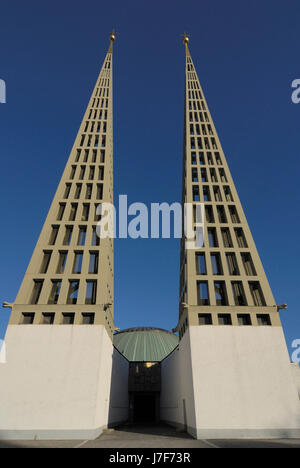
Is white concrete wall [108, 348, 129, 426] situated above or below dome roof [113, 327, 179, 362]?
below

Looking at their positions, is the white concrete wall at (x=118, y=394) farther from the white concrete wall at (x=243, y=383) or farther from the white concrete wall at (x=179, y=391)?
the white concrete wall at (x=243, y=383)

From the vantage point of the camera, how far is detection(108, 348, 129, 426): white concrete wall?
34.2 m

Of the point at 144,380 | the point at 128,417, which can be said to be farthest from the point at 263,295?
the point at 128,417

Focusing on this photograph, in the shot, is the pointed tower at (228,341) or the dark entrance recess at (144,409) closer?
the pointed tower at (228,341)

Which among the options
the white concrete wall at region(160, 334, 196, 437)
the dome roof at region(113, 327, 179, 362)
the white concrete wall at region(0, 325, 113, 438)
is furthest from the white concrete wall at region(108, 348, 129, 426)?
the white concrete wall at region(0, 325, 113, 438)

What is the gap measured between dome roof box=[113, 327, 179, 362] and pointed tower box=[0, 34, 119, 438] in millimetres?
25502

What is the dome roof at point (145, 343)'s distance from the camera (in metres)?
55.7

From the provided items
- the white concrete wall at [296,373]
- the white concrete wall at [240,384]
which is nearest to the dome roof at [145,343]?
the white concrete wall at [240,384]

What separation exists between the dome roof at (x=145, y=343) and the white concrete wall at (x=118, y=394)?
766 centimetres

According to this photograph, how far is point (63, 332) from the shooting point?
84.6ft

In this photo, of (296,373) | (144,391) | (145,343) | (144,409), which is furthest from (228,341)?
(145,343)

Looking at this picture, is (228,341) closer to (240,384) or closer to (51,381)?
(240,384)

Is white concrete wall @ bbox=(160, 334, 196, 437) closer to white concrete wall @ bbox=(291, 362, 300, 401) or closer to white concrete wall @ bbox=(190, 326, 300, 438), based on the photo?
white concrete wall @ bbox=(190, 326, 300, 438)

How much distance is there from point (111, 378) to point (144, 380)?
18682 millimetres
